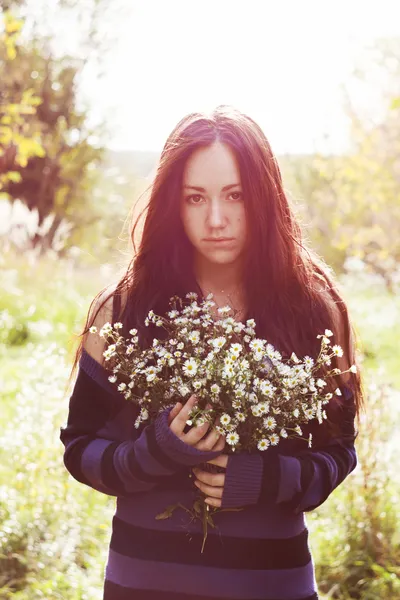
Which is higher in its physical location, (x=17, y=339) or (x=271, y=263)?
(x=17, y=339)

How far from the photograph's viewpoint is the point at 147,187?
8.00ft

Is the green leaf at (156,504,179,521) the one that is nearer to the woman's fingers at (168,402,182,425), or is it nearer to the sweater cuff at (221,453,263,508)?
the sweater cuff at (221,453,263,508)

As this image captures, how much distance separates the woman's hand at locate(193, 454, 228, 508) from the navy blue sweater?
0.6 inches

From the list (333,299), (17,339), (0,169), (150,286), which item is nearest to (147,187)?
(150,286)

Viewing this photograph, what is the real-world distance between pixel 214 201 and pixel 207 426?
0.68m

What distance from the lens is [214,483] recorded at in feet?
5.98

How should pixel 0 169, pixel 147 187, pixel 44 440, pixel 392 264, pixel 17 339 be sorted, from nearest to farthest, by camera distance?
1. pixel 147 187
2. pixel 44 440
3. pixel 17 339
4. pixel 0 169
5. pixel 392 264

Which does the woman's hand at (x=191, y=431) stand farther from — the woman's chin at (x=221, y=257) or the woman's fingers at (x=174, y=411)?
the woman's chin at (x=221, y=257)

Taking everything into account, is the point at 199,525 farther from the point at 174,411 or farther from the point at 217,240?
the point at 217,240

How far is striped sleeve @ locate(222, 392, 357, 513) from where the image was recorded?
5.97ft

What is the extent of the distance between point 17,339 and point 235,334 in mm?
10180

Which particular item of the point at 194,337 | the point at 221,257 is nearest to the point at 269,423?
the point at 194,337

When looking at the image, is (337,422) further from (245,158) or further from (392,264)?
(392,264)

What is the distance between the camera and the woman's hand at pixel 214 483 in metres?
1.82
